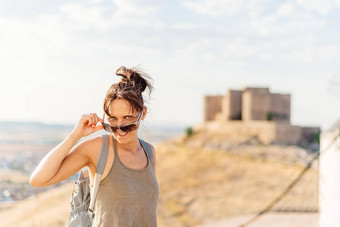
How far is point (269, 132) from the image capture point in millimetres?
31375

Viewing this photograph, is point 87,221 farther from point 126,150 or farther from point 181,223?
point 181,223

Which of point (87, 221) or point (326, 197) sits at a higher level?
point (87, 221)

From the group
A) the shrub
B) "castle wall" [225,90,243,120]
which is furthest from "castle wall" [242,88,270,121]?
the shrub

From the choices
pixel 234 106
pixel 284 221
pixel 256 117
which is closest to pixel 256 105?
pixel 256 117

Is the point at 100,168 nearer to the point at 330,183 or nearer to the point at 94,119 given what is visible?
the point at 94,119

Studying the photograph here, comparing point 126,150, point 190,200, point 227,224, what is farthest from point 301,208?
Answer: point 126,150

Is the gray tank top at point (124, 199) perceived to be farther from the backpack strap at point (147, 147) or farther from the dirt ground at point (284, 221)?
the dirt ground at point (284, 221)

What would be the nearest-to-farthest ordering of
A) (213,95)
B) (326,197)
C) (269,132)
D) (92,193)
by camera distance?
1. (92,193)
2. (326,197)
3. (269,132)
4. (213,95)

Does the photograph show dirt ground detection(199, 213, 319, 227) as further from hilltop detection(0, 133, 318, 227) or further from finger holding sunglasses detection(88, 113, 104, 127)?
finger holding sunglasses detection(88, 113, 104, 127)

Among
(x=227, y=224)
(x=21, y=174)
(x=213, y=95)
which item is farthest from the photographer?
(x=213, y=95)

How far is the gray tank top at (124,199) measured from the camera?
1952 millimetres

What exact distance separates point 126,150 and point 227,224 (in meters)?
13.1

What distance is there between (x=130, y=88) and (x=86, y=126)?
0.88 ft

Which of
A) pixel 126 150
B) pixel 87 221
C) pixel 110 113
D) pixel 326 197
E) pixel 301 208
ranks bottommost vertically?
pixel 301 208
